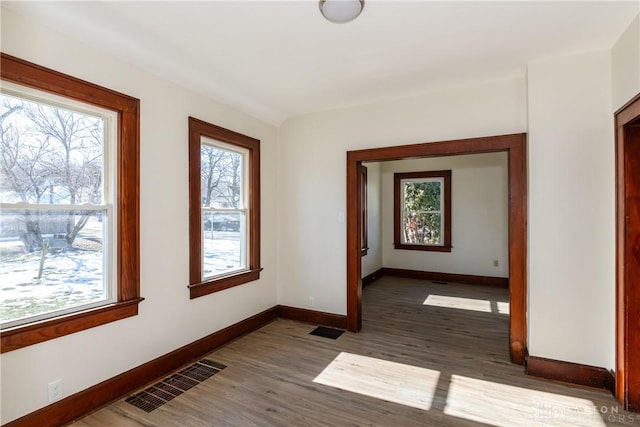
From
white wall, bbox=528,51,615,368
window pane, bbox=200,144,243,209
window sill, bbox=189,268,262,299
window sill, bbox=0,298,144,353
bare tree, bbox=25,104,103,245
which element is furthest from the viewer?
window pane, bbox=200,144,243,209

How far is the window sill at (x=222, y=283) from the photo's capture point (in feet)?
9.77

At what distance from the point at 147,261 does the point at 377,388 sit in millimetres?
2108

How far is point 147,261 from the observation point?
8.41 ft

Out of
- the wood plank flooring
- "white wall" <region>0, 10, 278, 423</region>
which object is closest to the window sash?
the wood plank flooring

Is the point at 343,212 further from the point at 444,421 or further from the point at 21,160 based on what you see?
the point at 21,160

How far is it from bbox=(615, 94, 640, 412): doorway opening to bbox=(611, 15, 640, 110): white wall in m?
0.12

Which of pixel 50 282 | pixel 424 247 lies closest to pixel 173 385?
pixel 50 282

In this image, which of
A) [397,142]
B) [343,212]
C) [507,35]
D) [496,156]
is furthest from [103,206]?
[496,156]

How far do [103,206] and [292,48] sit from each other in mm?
1844

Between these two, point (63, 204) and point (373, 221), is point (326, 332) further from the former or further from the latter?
point (373, 221)

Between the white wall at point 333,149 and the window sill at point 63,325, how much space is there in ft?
6.52

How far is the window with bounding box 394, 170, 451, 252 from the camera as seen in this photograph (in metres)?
6.43

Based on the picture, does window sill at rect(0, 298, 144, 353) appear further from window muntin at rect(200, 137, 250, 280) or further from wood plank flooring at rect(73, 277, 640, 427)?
window muntin at rect(200, 137, 250, 280)

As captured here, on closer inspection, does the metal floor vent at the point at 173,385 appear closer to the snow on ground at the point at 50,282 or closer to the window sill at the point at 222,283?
the window sill at the point at 222,283
